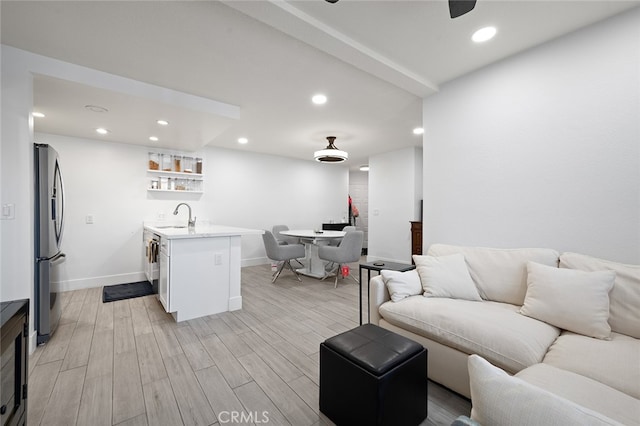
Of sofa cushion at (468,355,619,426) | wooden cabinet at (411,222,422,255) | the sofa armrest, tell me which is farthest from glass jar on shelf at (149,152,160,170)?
sofa cushion at (468,355,619,426)

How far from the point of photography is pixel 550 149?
2109mm

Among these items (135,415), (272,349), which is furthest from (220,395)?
(272,349)

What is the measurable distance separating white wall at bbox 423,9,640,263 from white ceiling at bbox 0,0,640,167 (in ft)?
0.61

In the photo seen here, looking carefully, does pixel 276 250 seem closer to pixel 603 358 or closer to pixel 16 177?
pixel 16 177

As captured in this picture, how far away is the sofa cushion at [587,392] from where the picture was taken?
96 centimetres

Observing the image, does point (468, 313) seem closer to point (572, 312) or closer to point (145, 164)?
point (572, 312)

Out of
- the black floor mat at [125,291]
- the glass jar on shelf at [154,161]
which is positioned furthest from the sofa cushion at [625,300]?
the glass jar on shelf at [154,161]

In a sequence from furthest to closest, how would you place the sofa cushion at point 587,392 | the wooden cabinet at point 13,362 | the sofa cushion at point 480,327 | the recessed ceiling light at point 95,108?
1. the recessed ceiling light at point 95,108
2. the sofa cushion at point 480,327
3. the sofa cushion at point 587,392
4. the wooden cabinet at point 13,362

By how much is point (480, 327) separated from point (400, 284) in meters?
0.65

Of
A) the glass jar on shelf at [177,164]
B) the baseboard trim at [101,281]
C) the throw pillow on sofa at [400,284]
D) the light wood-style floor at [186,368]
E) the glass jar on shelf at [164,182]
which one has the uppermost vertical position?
the glass jar on shelf at [177,164]

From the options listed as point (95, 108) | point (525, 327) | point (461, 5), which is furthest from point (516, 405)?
point (95, 108)

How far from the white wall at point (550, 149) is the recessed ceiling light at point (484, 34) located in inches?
17.4

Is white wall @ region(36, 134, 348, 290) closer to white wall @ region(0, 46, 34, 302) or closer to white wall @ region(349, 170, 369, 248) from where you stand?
white wall @ region(0, 46, 34, 302)

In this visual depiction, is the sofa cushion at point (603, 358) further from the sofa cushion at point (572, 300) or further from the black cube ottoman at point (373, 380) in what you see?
the black cube ottoman at point (373, 380)
